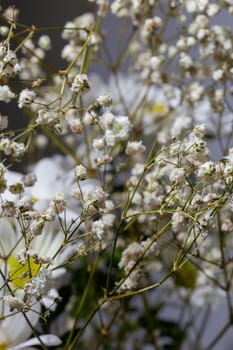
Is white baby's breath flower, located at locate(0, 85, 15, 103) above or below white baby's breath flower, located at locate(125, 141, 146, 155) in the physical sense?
above

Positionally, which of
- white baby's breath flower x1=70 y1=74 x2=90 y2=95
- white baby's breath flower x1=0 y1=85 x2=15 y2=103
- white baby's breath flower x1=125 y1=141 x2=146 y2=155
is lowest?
white baby's breath flower x1=125 y1=141 x2=146 y2=155

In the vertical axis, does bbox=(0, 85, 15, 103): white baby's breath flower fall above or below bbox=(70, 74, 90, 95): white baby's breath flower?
below

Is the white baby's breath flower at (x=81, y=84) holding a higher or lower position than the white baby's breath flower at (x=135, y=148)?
higher

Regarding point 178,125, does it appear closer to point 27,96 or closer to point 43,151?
point 27,96

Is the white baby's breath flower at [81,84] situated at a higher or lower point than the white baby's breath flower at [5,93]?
higher

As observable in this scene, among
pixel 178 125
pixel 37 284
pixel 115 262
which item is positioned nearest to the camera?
pixel 37 284

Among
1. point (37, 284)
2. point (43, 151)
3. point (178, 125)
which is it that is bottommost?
point (37, 284)

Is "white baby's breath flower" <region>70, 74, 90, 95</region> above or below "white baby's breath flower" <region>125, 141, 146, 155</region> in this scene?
above

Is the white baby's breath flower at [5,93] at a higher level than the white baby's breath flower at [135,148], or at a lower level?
higher

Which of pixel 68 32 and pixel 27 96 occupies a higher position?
pixel 68 32

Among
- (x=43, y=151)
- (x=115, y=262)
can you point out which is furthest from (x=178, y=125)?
(x=43, y=151)

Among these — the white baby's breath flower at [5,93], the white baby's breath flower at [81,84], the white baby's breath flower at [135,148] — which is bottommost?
the white baby's breath flower at [135,148]
